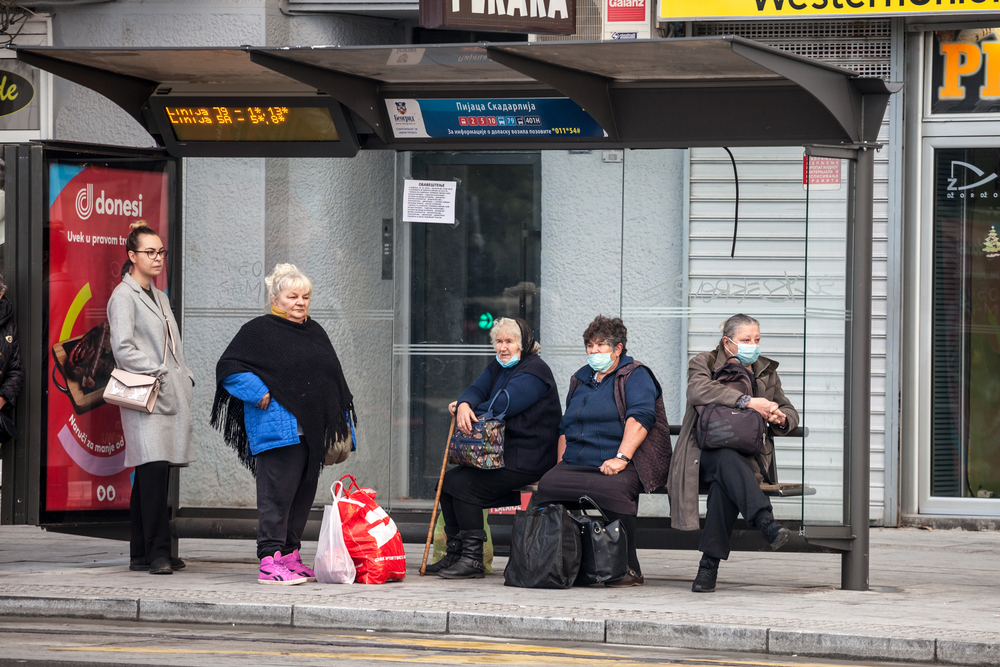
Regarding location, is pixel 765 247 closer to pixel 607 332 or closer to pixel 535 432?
pixel 607 332

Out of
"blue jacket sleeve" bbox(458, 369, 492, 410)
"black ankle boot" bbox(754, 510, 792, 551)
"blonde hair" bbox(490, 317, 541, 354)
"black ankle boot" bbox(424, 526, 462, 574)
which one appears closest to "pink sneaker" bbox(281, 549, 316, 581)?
"black ankle boot" bbox(424, 526, 462, 574)

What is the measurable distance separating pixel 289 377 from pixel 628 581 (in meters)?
2.13

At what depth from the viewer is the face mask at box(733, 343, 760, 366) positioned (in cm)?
722

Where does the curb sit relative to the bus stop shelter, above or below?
below

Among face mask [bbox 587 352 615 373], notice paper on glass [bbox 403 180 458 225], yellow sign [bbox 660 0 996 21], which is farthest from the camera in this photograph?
yellow sign [bbox 660 0 996 21]

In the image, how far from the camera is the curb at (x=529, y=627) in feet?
18.8

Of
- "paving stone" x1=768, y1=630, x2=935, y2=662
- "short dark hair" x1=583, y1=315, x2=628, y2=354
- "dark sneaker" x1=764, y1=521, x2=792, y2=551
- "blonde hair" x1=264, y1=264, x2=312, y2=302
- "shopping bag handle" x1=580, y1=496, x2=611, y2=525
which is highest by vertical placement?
"blonde hair" x1=264, y1=264, x2=312, y2=302

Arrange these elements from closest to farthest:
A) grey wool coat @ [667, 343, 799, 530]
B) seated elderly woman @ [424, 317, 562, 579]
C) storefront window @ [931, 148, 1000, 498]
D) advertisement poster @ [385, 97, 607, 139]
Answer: grey wool coat @ [667, 343, 799, 530]
seated elderly woman @ [424, 317, 562, 579]
advertisement poster @ [385, 97, 607, 139]
storefront window @ [931, 148, 1000, 498]

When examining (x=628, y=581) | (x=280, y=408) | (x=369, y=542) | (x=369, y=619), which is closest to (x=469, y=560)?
(x=369, y=542)

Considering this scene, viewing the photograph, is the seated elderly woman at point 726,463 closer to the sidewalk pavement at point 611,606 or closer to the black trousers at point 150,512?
the sidewalk pavement at point 611,606

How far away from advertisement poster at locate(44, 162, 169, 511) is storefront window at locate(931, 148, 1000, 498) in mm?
6133

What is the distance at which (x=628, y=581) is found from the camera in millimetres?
7266

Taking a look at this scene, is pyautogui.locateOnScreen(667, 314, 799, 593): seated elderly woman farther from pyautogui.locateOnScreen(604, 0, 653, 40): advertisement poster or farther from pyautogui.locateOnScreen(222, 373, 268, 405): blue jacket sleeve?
pyautogui.locateOnScreen(604, 0, 653, 40): advertisement poster

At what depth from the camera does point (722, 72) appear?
24.0 feet
